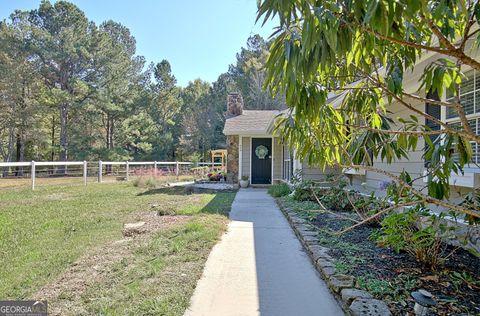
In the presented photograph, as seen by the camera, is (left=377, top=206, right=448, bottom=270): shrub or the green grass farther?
(left=377, top=206, right=448, bottom=270): shrub

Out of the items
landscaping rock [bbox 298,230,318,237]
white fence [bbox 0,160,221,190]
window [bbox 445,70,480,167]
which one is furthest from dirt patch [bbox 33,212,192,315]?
white fence [bbox 0,160,221,190]

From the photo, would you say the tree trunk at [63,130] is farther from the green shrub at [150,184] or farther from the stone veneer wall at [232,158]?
the stone veneer wall at [232,158]

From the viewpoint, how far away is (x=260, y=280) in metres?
3.24

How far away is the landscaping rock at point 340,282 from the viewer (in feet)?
9.02

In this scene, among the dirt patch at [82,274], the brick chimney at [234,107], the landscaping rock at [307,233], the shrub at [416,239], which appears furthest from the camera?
the brick chimney at [234,107]

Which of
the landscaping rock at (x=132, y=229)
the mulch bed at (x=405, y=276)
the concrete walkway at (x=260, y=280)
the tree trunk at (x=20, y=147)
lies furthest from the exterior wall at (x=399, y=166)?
the tree trunk at (x=20, y=147)

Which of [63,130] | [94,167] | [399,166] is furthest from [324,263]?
[63,130]

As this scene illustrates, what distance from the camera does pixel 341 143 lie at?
241cm

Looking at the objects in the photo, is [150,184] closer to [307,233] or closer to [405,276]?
[307,233]

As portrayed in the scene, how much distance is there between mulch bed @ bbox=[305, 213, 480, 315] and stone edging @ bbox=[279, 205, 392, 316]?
87 millimetres

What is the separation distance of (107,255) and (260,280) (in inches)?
77.7

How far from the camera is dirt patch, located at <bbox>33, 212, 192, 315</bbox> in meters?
2.72

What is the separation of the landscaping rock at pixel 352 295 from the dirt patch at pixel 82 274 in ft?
7.22

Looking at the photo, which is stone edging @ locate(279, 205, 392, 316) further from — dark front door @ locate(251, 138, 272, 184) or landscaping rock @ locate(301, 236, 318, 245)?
dark front door @ locate(251, 138, 272, 184)
